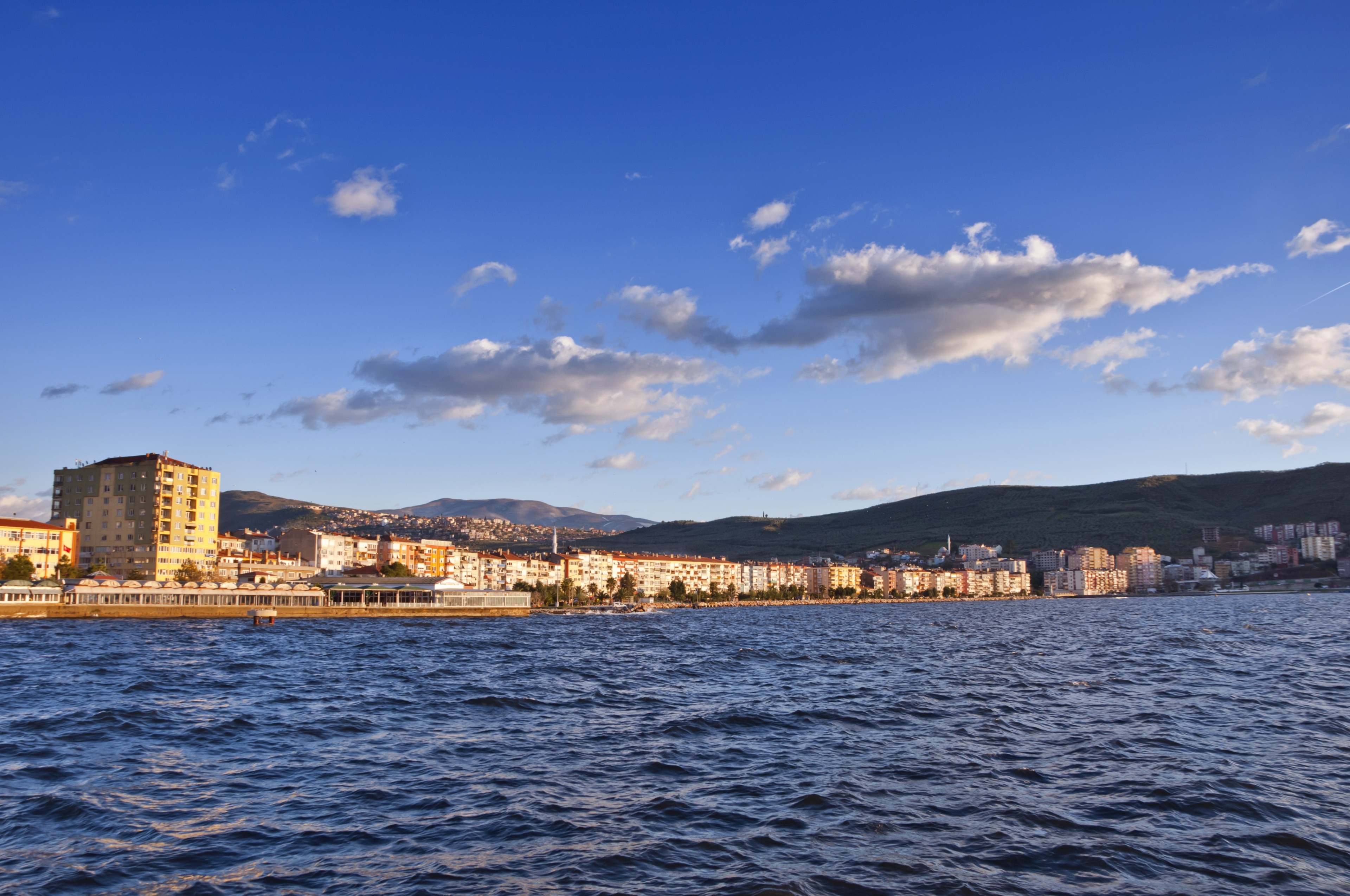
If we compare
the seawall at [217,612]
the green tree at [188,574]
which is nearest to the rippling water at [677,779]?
the seawall at [217,612]

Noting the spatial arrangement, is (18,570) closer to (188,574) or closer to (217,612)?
(188,574)

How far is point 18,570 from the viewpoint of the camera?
111m

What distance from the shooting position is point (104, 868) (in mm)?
13648

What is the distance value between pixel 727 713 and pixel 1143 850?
1581 centimetres

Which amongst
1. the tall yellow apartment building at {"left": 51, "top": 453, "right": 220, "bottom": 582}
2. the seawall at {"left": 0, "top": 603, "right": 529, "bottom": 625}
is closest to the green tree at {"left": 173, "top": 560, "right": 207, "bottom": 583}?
the tall yellow apartment building at {"left": 51, "top": 453, "right": 220, "bottom": 582}

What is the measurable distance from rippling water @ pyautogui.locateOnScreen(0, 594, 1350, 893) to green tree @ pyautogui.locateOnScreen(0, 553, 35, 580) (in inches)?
3244

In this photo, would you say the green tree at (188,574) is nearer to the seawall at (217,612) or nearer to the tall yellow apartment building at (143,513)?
the tall yellow apartment building at (143,513)

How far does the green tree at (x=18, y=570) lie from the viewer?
110 meters

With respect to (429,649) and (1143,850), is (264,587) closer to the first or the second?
(429,649)

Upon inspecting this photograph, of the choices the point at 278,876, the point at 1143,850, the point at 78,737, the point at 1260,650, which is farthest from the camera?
the point at 1260,650

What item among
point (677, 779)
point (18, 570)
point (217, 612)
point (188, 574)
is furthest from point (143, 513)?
point (677, 779)

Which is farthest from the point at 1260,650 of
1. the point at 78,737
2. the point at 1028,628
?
the point at 78,737

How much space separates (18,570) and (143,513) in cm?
2910

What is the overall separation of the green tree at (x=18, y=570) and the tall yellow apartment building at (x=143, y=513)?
21.3m
